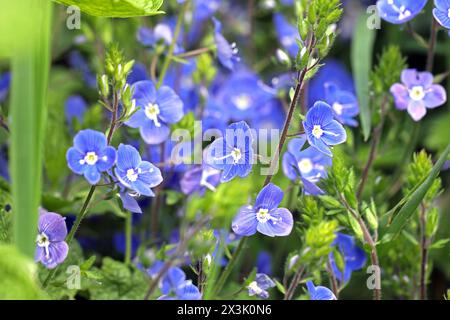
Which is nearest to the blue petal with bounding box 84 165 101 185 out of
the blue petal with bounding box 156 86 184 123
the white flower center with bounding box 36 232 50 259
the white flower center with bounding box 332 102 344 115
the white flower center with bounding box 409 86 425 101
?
the white flower center with bounding box 36 232 50 259

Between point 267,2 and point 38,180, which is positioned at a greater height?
point 267,2

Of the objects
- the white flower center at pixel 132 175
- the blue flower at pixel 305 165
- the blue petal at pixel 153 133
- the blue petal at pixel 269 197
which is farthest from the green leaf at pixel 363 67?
the white flower center at pixel 132 175

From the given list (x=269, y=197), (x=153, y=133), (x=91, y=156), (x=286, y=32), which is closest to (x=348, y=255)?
(x=269, y=197)

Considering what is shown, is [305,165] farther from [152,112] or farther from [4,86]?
[4,86]

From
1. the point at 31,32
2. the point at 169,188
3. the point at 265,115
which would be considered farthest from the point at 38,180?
the point at 265,115

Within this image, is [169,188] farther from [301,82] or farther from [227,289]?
[301,82]
